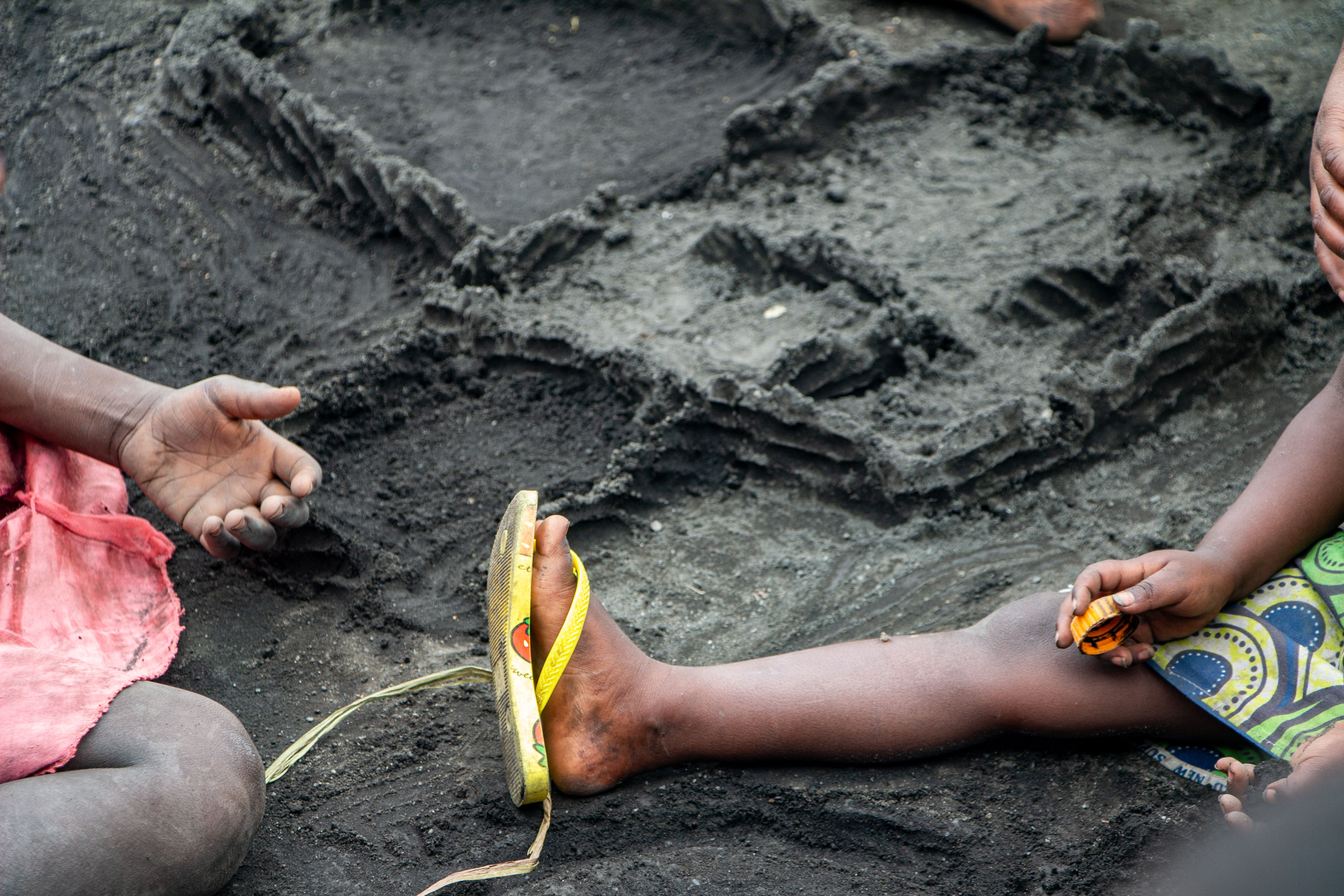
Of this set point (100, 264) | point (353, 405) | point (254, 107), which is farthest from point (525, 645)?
point (254, 107)

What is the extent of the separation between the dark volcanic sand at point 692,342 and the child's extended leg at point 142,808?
0.18 m

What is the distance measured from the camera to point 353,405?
102 inches

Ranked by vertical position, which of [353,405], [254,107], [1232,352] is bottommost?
[353,405]

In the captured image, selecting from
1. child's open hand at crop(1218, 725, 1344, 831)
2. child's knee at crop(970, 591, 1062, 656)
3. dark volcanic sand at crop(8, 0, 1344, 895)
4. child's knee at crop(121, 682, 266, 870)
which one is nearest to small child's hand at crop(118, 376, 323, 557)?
dark volcanic sand at crop(8, 0, 1344, 895)

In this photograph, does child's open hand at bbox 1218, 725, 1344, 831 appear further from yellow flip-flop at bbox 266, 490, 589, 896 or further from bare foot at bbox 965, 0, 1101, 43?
bare foot at bbox 965, 0, 1101, 43

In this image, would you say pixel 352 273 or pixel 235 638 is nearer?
pixel 235 638

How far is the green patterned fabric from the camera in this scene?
1.59 m

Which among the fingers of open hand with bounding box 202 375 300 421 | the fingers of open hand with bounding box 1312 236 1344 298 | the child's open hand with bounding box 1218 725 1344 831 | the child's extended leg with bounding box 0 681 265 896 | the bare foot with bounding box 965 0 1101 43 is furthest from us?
the bare foot with bounding box 965 0 1101 43

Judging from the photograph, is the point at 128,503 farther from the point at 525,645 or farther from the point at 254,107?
the point at 254,107

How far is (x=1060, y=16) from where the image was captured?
364cm

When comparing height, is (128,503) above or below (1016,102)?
below

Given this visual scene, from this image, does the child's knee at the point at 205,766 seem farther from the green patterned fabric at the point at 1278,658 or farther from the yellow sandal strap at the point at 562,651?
the green patterned fabric at the point at 1278,658

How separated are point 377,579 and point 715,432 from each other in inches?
31.9

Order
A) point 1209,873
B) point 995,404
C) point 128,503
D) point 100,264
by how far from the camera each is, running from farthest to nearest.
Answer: point 100,264 < point 995,404 < point 128,503 < point 1209,873
